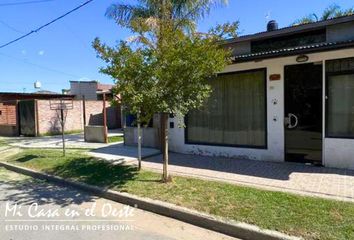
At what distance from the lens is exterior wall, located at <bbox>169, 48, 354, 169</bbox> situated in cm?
759

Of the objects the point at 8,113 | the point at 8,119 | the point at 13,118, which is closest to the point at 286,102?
the point at 13,118

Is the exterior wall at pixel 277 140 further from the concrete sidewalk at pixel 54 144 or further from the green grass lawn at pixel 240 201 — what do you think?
the concrete sidewalk at pixel 54 144

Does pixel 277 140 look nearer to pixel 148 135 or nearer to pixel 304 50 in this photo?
pixel 304 50

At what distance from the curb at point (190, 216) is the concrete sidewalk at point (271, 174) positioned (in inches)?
71.0

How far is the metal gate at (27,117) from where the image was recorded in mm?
18484

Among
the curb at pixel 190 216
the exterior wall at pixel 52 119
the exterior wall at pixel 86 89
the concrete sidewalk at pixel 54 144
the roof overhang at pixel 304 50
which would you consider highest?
the exterior wall at pixel 86 89

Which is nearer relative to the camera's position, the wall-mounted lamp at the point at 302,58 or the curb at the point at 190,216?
the curb at the point at 190,216

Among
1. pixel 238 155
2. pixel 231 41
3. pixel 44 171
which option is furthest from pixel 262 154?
pixel 44 171

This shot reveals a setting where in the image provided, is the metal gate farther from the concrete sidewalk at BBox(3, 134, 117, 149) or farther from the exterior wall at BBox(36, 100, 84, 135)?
the concrete sidewalk at BBox(3, 134, 117, 149)

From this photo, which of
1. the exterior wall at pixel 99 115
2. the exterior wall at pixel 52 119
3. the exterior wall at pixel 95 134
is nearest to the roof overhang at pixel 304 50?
the exterior wall at pixel 95 134

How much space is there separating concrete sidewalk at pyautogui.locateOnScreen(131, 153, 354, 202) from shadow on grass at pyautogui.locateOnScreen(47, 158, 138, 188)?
0.86 metres

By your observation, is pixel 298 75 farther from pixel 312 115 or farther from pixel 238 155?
pixel 238 155

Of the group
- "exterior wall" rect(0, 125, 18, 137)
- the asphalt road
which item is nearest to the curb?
the asphalt road

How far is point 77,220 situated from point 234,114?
217 inches
